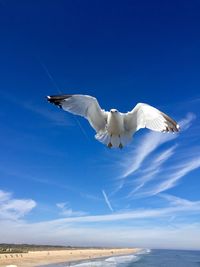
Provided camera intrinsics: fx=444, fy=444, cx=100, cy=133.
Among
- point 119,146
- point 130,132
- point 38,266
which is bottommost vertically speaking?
point 119,146

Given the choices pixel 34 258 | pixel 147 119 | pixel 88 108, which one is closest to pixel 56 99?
pixel 88 108

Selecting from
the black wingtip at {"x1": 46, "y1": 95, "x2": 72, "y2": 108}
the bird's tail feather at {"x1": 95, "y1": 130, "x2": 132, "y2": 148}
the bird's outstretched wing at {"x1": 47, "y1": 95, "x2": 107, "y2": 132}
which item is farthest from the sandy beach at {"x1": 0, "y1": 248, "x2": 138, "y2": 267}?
the black wingtip at {"x1": 46, "y1": 95, "x2": 72, "y2": 108}

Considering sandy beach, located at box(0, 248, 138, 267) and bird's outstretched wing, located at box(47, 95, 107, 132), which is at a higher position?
sandy beach, located at box(0, 248, 138, 267)

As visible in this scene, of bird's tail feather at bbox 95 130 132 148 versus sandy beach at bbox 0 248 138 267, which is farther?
sandy beach at bbox 0 248 138 267

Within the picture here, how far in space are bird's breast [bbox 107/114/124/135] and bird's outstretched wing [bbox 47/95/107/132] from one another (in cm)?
33

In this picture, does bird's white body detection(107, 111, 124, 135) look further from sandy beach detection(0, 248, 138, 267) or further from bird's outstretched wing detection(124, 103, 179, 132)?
sandy beach detection(0, 248, 138, 267)

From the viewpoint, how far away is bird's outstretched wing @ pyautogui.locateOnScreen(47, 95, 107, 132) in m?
12.7

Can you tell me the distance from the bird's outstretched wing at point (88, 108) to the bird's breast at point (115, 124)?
332 mm

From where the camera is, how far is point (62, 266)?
175 feet

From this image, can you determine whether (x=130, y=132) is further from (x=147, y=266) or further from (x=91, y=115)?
(x=147, y=266)

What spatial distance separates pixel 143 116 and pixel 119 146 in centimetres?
165

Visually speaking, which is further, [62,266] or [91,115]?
[62,266]

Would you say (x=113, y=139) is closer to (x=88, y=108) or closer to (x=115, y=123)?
(x=115, y=123)

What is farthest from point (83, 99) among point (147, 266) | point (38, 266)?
point (147, 266)
